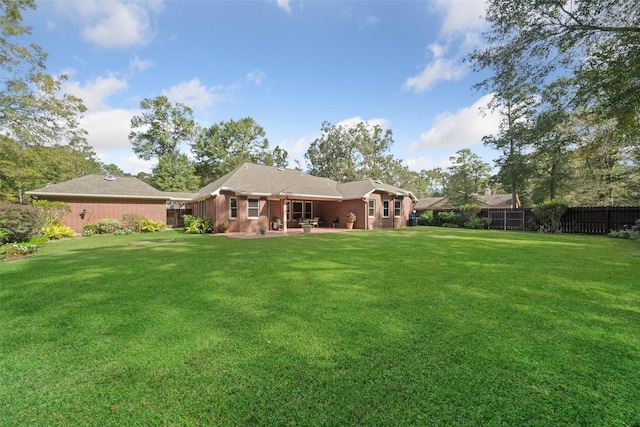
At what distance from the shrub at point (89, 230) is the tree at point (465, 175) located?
113 ft

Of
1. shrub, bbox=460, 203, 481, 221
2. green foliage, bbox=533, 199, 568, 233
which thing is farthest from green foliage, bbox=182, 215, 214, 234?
green foliage, bbox=533, 199, 568, 233

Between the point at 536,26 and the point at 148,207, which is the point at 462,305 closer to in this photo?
the point at 536,26

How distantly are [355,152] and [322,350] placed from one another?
39091 mm

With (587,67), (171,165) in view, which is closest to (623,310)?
(587,67)

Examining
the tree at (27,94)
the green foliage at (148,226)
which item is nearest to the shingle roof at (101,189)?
the green foliage at (148,226)

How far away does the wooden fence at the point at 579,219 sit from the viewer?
14484mm

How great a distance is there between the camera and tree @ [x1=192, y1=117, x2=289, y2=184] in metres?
Result: 38.2

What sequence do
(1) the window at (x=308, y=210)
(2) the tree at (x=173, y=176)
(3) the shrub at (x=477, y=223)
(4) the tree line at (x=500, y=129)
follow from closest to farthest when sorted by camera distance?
(4) the tree line at (x=500, y=129), (3) the shrub at (x=477, y=223), (1) the window at (x=308, y=210), (2) the tree at (x=173, y=176)

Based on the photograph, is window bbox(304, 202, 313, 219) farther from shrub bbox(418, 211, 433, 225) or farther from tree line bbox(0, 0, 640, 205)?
tree line bbox(0, 0, 640, 205)

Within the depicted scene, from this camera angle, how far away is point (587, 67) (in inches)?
312

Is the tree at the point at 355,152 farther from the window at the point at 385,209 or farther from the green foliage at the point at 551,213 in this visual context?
the green foliage at the point at 551,213

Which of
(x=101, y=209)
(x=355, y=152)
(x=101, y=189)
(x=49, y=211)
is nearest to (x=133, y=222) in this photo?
(x=101, y=209)

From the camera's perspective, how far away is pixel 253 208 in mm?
17422

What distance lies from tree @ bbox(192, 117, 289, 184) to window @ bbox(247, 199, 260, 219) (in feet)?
75.2
